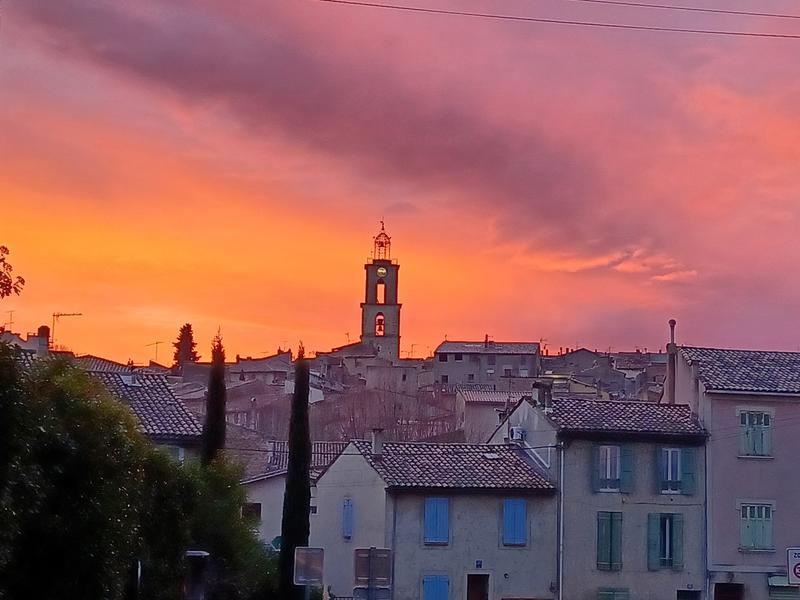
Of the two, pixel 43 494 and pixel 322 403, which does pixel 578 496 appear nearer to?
pixel 43 494

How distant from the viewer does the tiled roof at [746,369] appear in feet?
158

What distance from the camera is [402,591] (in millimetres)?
45938

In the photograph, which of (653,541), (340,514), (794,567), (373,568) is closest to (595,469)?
(653,541)

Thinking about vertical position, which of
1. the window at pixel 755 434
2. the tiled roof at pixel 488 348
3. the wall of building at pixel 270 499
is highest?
the tiled roof at pixel 488 348

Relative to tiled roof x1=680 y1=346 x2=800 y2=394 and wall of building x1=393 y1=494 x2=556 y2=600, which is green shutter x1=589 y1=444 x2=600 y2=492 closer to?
wall of building x1=393 y1=494 x2=556 y2=600

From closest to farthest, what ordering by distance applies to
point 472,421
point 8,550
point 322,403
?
1. point 8,550
2. point 472,421
3. point 322,403

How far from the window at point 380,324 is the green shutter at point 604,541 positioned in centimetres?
12649

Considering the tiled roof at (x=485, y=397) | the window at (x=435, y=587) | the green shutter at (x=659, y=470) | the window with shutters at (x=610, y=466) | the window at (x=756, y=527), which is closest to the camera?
the window at (x=435, y=587)

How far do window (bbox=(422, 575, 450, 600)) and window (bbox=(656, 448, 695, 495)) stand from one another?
8.56 m

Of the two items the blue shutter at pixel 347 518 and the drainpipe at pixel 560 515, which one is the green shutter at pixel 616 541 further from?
the blue shutter at pixel 347 518

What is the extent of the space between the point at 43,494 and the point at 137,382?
24.1m

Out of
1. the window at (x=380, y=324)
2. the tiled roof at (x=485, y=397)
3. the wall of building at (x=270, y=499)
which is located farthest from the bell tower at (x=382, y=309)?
the wall of building at (x=270, y=499)

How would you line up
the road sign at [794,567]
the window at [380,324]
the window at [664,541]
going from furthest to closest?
the window at [380,324]
the window at [664,541]
the road sign at [794,567]

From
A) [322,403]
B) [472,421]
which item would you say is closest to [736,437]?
[472,421]
